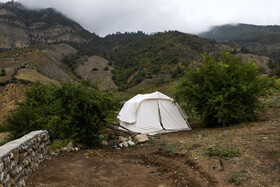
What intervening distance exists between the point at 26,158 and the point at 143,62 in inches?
2368

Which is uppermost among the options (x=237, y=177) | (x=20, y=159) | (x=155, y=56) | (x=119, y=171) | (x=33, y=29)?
(x=33, y=29)

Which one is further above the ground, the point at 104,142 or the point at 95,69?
the point at 95,69

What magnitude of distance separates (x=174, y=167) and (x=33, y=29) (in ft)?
430

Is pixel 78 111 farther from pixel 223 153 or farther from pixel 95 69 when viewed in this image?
pixel 95 69

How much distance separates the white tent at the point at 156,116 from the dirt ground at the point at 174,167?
3.70 metres

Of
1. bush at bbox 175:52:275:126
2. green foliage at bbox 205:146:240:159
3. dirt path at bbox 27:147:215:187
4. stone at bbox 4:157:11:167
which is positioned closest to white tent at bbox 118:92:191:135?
bush at bbox 175:52:275:126

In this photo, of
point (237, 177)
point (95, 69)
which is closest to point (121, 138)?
point (237, 177)

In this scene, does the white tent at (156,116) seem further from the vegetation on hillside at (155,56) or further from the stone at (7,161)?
the vegetation on hillside at (155,56)

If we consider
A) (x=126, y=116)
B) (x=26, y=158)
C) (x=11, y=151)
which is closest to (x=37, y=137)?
(x=26, y=158)

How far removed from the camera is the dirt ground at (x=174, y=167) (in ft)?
14.2

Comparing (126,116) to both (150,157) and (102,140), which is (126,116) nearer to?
(102,140)

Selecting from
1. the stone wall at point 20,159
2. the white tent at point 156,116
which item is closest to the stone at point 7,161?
the stone wall at point 20,159

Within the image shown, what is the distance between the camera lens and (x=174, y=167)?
220 inches

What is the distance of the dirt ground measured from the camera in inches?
171
